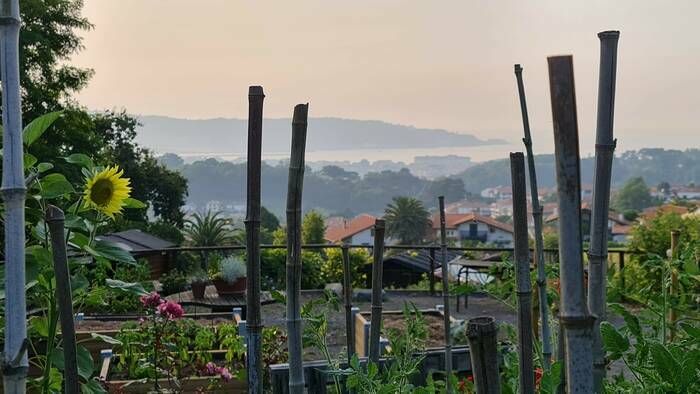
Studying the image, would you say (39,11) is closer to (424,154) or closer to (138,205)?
(138,205)

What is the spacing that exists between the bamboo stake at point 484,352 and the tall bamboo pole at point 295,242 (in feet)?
1.27

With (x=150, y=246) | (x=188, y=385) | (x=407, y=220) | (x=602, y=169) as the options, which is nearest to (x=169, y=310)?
(x=188, y=385)

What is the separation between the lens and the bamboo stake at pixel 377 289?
1.30 metres

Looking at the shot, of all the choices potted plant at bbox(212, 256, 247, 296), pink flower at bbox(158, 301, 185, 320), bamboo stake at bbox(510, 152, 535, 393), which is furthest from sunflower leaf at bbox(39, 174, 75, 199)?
potted plant at bbox(212, 256, 247, 296)

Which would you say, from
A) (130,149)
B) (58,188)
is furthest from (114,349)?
(130,149)

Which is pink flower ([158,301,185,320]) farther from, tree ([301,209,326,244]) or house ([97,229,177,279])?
tree ([301,209,326,244])

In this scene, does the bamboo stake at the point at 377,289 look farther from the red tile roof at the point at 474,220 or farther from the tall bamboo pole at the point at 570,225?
the tall bamboo pole at the point at 570,225

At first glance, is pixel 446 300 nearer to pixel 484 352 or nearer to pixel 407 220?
pixel 484 352

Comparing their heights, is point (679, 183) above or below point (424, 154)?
below

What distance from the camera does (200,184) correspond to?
6781 cm

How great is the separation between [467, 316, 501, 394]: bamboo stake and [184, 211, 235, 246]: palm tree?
15.1 m

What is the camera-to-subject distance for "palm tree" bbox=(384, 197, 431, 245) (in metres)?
40.8

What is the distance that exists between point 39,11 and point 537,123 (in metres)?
15.5

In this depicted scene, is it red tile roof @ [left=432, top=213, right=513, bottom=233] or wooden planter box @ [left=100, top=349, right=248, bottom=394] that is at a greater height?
red tile roof @ [left=432, top=213, right=513, bottom=233]
